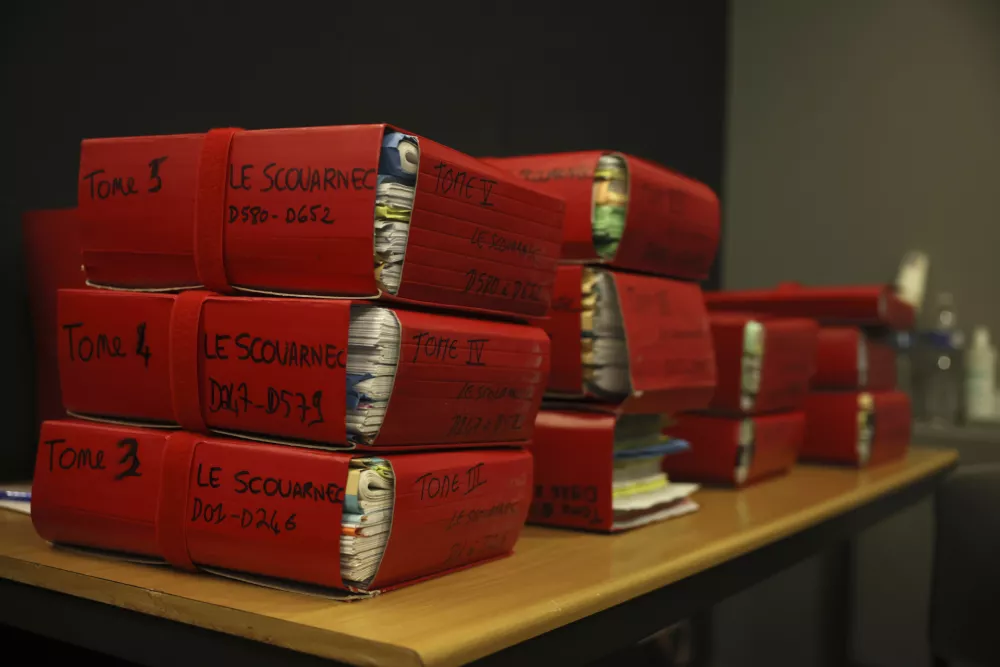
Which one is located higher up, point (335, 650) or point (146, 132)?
point (146, 132)

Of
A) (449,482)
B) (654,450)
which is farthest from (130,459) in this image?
(654,450)

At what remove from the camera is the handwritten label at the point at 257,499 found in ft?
2.45

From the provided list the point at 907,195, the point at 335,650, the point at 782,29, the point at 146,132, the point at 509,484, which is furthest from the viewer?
the point at 782,29

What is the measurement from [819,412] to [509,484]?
43.3 inches

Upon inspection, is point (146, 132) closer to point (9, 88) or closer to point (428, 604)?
point (9, 88)

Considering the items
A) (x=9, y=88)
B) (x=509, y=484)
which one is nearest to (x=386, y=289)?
(x=509, y=484)

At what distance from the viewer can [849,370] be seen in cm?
182

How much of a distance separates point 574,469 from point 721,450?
1.41 feet

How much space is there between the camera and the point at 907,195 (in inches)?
109

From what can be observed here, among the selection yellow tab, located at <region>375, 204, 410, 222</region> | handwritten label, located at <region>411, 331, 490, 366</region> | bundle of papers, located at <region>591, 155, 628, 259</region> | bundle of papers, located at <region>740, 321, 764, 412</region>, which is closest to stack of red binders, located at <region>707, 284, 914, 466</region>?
bundle of papers, located at <region>740, 321, 764, 412</region>

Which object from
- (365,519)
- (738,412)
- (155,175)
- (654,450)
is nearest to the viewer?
(365,519)

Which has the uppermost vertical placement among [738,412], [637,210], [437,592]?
[637,210]

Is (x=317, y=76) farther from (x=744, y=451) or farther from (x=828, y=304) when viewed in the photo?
(x=828, y=304)

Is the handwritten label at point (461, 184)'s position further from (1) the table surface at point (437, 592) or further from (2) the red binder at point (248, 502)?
(1) the table surface at point (437, 592)
